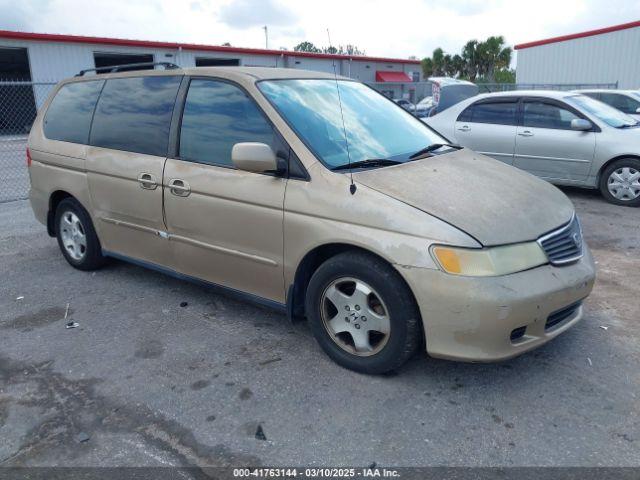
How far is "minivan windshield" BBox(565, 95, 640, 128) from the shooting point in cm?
802

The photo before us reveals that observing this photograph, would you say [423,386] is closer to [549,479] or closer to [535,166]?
[549,479]

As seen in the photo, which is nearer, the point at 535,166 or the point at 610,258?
the point at 610,258

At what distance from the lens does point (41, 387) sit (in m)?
3.38

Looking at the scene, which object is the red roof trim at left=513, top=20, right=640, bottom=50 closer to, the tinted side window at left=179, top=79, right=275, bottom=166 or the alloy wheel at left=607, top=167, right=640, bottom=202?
the alloy wheel at left=607, top=167, right=640, bottom=202

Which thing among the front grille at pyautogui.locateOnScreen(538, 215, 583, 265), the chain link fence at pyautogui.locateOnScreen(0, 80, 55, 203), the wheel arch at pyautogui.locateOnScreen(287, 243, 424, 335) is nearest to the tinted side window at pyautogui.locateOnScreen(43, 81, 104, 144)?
the wheel arch at pyautogui.locateOnScreen(287, 243, 424, 335)

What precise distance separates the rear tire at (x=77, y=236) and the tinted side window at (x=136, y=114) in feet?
2.36

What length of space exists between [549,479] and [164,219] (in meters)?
3.04

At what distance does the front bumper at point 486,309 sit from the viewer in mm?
2902

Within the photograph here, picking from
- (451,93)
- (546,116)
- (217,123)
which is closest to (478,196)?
(217,123)

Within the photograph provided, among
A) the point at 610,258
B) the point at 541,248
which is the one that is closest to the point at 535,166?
the point at 610,258

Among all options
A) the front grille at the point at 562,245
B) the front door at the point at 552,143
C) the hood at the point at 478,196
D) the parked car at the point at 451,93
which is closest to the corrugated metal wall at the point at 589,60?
the parked car at the point at 451,93

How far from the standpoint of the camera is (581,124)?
780 cm

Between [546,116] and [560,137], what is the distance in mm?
416

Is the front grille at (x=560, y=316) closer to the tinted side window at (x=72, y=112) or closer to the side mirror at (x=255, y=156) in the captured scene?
the side mirror at (x=255, y=156)
